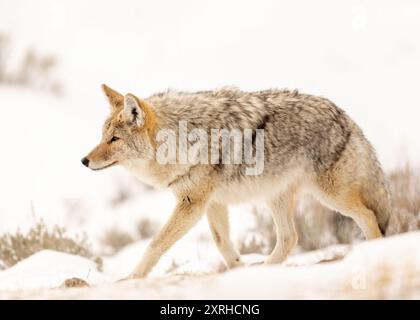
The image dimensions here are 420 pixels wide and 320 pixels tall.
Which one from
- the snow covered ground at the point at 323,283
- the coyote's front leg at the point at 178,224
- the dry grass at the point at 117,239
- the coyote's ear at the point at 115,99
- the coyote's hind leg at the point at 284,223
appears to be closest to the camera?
the snow covered ground at the point at 323,283

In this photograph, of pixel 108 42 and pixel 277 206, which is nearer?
pixel 277 206

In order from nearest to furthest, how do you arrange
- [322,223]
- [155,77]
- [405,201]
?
[405,201] < [322,223] < [155,77]

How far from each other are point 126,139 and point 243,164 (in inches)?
35.4

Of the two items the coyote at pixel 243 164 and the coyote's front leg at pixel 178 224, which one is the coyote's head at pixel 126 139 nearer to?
the coyote at pixel 243 164

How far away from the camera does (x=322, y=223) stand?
845cm

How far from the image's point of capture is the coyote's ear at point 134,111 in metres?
5.21

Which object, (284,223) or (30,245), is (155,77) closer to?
(30,245)

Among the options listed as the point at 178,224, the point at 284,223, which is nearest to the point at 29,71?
the point at 284,223

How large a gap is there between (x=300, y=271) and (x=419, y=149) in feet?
27.2

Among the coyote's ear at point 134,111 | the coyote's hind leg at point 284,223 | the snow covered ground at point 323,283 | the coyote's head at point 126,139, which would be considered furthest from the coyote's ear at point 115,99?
the snow covered ground at point 323,283

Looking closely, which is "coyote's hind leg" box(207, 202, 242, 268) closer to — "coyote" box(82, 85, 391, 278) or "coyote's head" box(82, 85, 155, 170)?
"coyote" box(82, 85, 391, 278)

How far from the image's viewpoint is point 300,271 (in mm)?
3447
